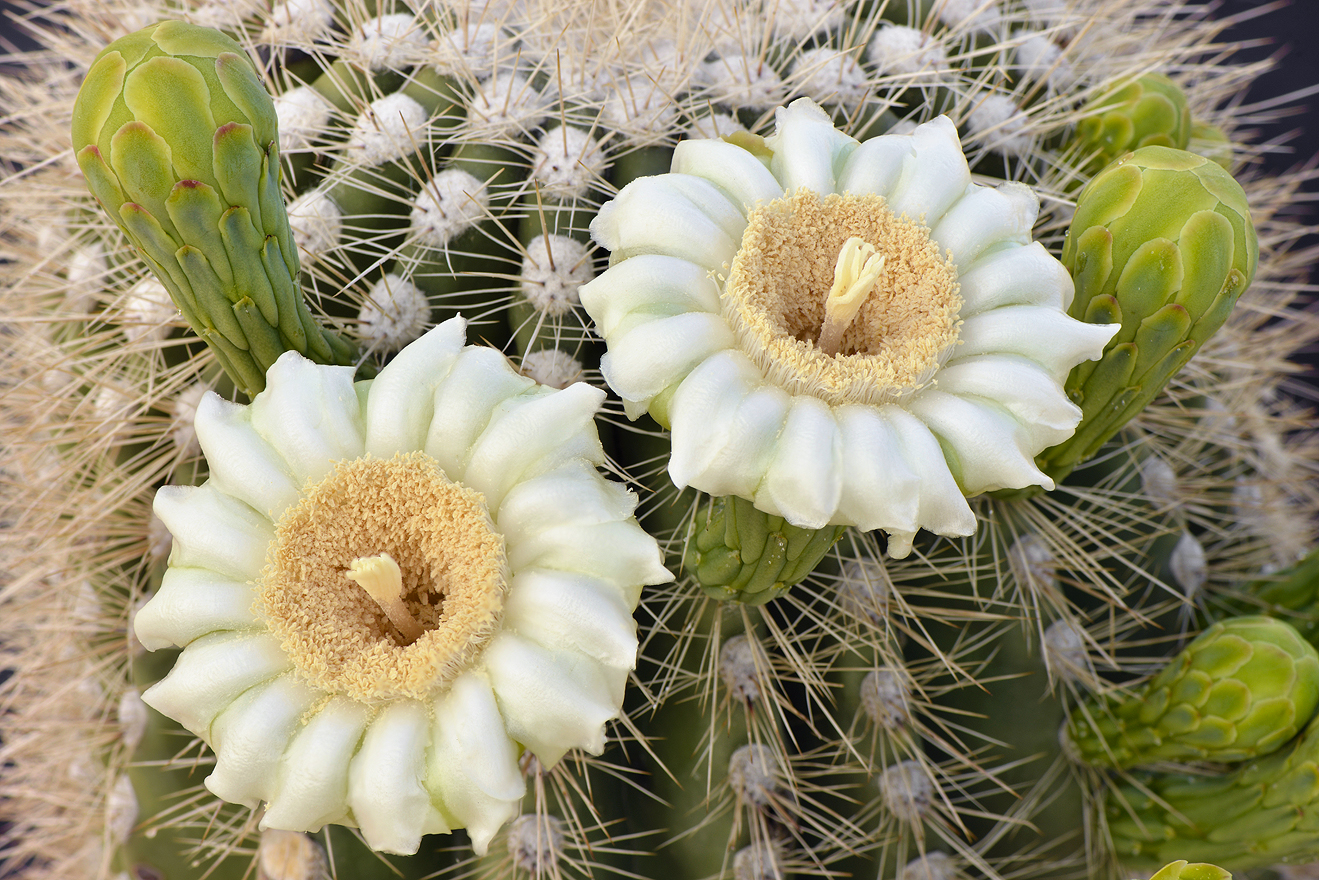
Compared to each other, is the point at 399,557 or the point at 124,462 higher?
the point at 399,557

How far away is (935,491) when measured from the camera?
1.57 ft

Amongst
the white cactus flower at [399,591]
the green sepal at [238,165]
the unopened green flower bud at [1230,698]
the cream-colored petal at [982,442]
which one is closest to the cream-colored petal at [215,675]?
the white cactus flower at [399,591]

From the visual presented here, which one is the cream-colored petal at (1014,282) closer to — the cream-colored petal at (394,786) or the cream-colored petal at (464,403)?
the cream-colored petal at (464,403)

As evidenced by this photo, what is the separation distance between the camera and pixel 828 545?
0.57m

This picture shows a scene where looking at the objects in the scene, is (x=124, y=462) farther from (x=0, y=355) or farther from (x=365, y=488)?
(x=365, y=488)

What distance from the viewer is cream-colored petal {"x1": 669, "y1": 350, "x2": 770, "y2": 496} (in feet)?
1.56

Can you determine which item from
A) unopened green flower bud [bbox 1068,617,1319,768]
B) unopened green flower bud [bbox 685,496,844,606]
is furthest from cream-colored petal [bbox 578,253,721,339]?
unopened green flower bud [bbox 1068,617,1319,768]

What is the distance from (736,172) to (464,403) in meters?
0.18

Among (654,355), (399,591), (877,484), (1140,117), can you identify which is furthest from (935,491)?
(1140,117)

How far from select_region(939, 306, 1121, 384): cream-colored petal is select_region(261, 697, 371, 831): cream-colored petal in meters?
0.31

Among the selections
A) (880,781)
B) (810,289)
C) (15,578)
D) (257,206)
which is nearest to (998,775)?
(880,781)

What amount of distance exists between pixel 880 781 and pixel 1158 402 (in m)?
0.39

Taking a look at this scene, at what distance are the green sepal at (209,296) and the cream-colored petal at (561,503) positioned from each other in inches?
7.3

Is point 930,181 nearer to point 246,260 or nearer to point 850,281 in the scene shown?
point 850,281
